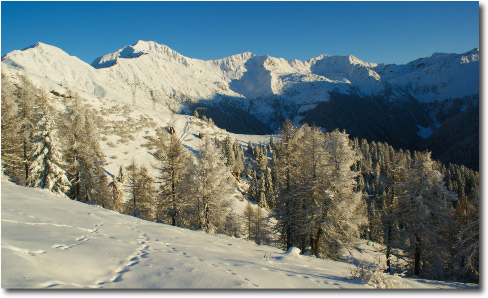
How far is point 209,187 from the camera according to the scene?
1931cm

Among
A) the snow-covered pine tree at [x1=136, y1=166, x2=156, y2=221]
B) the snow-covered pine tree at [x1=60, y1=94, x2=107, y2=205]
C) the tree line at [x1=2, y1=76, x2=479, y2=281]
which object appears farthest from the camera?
the snow-covered pine tree at [x1=136, y1=166, x2=156, y2=221]

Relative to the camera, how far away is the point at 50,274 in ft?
13.5

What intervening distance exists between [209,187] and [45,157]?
1412 cm

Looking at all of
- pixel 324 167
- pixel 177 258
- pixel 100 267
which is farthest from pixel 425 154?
pixel 100 267

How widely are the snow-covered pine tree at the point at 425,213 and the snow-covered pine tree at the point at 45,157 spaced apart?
28.0 m

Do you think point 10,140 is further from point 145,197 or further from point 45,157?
point 145,197

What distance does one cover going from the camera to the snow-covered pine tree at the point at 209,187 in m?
19.2

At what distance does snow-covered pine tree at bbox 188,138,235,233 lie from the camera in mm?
19156

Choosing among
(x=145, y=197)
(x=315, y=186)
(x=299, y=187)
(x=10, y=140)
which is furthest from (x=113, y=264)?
(x=145, y=197)

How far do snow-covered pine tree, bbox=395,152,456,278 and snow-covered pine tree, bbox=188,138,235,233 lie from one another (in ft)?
47.6

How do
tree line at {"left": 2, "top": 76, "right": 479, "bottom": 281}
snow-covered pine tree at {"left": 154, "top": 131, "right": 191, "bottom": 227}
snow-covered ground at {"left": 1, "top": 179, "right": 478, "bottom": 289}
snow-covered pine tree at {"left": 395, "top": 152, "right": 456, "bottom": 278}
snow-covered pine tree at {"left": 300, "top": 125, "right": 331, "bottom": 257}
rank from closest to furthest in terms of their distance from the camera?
snow-covered ground at {"left": 1, "top": 179, "right": 478, "bottom": 289} < snow-covered pine tree at {"left": 300, "top": 125, "right": 331, "bottom": 257} < tree line at {"left": 2, "top": 76, "right": 479, "bottom": 281} < snow-covered pine tree at {"left": 395, "top": 152, "right": 456, "bottom": 278} < snow-covered pine tree at {"left": 154, "top": 131, "right": 191, "bottom": 227}

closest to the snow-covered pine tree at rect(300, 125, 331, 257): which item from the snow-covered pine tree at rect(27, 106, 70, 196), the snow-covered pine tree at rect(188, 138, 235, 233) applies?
the snow-covered pine tree at rect(188, 138, 235, 233)

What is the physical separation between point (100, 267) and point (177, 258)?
5.60 ft

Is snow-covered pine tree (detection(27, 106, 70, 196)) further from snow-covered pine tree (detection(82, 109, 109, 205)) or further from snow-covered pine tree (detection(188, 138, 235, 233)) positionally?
snow-covered pine tree (detection(188, 138, 235, 233))
